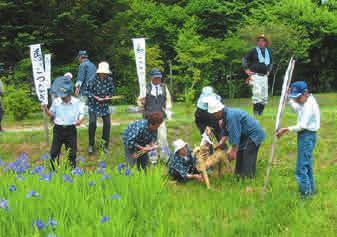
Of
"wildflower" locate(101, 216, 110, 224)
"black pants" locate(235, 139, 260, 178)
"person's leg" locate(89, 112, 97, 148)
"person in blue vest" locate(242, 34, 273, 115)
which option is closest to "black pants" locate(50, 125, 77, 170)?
"person's leg" locate(89, 112, 97, 148)

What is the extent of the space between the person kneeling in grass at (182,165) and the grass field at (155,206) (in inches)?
5.5

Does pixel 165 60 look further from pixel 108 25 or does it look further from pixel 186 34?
pixel 108 25

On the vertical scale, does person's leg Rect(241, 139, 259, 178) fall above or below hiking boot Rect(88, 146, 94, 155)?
above

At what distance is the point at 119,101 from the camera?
17562 millimetres

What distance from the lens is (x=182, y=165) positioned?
5910 mm

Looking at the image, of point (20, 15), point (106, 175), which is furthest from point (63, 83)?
point (20, 15)

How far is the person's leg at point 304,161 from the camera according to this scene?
4793 millimetres

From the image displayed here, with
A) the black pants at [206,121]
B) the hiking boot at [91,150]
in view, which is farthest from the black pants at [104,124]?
the black pants at [206,121]

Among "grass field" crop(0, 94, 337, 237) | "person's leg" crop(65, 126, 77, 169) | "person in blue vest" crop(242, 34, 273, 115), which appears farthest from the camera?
"person in blue vest" crop(242, 34, 273, 115)

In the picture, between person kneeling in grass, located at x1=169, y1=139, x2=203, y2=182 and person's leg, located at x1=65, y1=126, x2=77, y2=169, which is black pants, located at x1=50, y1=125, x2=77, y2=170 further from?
person kneeling in grass, located at x1=169, y1=139, x2=203, y2=182

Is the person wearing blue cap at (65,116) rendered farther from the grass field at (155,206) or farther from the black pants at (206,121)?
the black pants at (206,121)

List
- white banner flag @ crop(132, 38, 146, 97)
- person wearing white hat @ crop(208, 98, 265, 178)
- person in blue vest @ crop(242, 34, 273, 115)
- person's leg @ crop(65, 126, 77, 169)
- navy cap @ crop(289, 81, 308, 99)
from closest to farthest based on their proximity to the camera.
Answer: navy cap @ crop(289, 81, 308, 99) → person wearing white hat @ crop(208, 98, 265, 178) → person's leg @ crop(65, 126, 77, 169) → white banner flag @ crop(132, 38, 146, 97) → person in blue vest @ crop(242, 34, 273, 115)

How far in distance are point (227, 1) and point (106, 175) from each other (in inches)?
658

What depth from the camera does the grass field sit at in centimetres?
341
